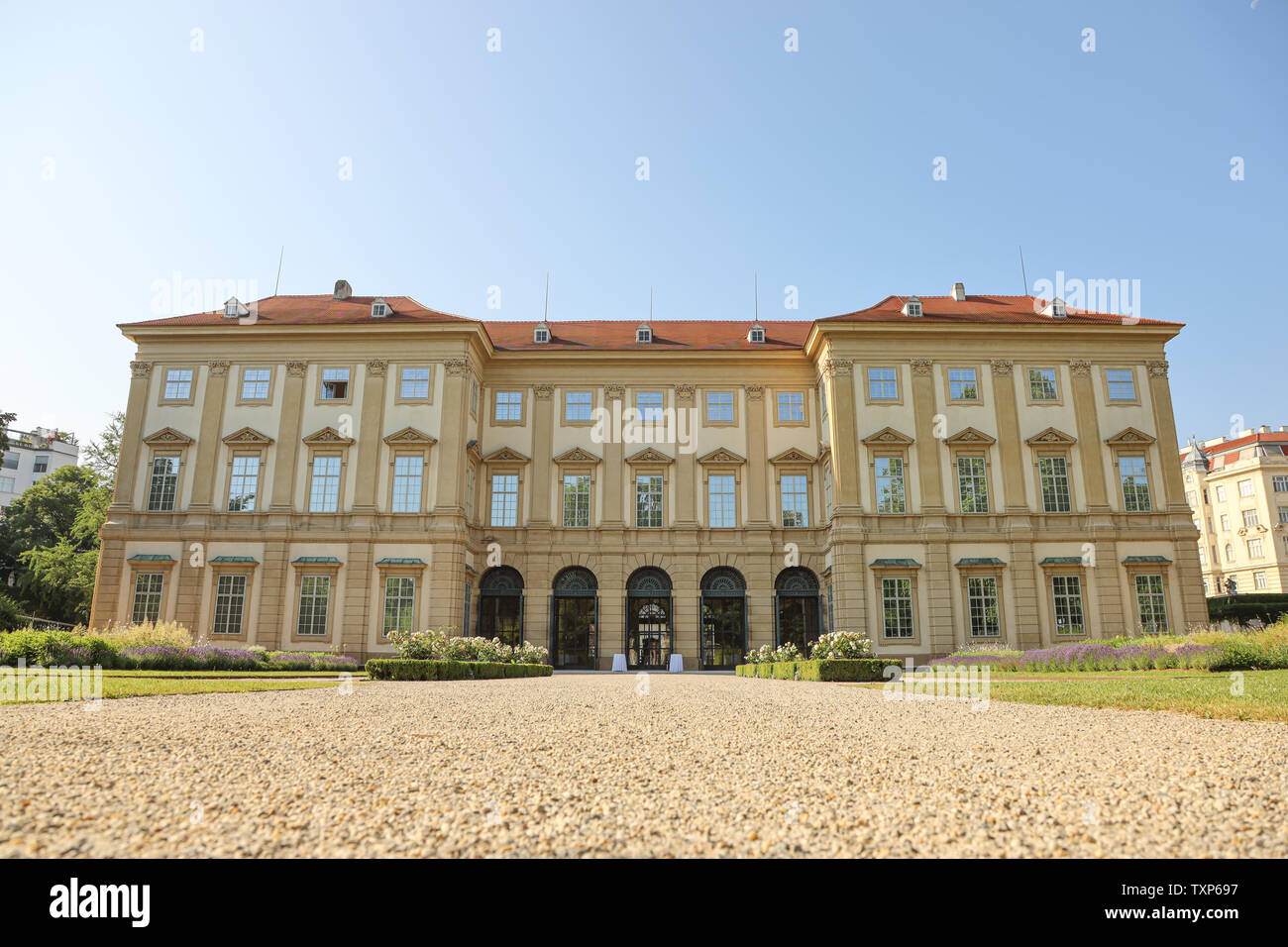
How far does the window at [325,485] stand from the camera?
3011cm

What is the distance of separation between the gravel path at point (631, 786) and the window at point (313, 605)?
2114cm

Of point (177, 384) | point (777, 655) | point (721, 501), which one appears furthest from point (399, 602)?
point (777, 655)

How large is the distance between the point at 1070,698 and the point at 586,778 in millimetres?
8571

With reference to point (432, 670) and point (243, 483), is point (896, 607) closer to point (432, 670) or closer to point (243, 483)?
point (432, 670)

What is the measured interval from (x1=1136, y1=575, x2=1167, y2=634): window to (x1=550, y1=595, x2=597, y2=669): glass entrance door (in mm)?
20917

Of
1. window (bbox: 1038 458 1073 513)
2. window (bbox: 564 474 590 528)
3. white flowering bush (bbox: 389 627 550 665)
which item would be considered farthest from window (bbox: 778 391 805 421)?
white flowering bush (bbox: 389 627 550 665)

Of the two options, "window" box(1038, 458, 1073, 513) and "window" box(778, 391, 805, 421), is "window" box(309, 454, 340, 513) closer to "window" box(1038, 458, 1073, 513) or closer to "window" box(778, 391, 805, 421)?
"window" box(778, 391, 805, 421)

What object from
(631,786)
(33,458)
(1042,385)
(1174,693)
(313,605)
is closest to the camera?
(631,786)

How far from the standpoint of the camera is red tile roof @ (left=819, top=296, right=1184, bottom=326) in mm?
31328

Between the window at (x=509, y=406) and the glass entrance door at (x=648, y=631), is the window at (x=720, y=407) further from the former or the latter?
the window at (x=509, y=406)

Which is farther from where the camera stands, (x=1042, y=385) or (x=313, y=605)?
(x=1042, y=385)

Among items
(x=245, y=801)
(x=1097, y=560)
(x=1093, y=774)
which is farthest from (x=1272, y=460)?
(x=245, y=801)

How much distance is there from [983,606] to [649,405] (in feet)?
50.8

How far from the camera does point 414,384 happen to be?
102 ft
